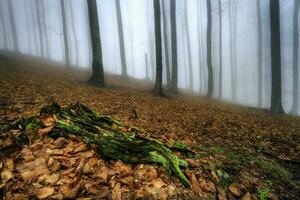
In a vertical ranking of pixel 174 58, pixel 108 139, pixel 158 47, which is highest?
pixel 158 47

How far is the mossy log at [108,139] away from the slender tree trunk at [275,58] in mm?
Result: 9874

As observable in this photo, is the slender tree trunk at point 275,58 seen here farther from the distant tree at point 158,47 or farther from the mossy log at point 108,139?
the mossy log at point 108,139

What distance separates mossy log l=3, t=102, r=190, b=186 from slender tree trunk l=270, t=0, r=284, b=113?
32.4 feet

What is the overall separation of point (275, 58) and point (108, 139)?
11.2 m

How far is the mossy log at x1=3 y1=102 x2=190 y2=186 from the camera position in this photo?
302cm

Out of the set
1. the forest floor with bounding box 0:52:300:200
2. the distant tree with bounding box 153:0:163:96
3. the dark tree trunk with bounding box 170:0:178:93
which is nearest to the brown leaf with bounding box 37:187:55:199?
the forest floor with bounding box 0:52:300:200

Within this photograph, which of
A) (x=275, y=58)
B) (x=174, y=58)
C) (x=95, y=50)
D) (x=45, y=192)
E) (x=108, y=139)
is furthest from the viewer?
(x=174, y=58)

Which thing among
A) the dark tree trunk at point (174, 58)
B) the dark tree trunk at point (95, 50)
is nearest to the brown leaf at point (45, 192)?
the dark tree trunk at point (95, 50)

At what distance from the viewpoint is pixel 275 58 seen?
1188 cm

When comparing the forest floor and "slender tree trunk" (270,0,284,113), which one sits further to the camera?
"slender tree trunk" (270,0,284,113)

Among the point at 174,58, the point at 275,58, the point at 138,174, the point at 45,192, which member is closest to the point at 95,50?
the point at 174,58

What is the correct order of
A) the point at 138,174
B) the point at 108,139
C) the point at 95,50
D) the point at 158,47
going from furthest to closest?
the point at 158,47 → the point at 95,50 → the point at 108,139 → the point at 138,174

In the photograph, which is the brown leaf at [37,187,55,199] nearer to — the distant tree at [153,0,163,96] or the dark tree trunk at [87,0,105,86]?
the dark tree trunk at [87,0,105,86]

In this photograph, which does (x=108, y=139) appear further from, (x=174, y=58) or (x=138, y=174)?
(x=174, y=58)
